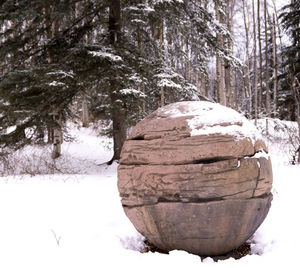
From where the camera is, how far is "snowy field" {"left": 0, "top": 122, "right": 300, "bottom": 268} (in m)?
2.56

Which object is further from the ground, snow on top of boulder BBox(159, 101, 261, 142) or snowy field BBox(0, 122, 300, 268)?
snow on top of boulder BBox(159, 101, 261, 142)

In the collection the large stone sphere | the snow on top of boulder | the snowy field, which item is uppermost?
the snow on top of boulder

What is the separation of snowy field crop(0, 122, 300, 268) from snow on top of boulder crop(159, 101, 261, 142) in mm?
1215

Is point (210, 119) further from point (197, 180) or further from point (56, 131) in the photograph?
point (56, 131)

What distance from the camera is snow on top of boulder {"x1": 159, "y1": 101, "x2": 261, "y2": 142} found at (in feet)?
8.70

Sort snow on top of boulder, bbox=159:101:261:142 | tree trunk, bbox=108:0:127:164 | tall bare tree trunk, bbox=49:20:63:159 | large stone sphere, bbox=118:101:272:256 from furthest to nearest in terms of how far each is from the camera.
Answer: tall bare tree trunk, bbox=49:20:63:159 → tree trunk, bbox=108:0:127:164 → snow on top of boulder, bbox=159:101:261:142 → large stone sphere, bbox=118:101:272:256

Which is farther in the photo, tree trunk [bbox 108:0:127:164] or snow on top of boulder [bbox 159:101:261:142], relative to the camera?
tree trunk [bbox 108:0:127:164]

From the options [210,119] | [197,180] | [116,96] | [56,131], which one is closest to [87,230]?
[197,180]

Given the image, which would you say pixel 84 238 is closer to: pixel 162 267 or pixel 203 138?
pixel 162 267

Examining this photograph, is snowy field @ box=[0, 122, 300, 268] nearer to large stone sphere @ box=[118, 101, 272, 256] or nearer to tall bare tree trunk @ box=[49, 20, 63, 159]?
large stone sphere @ box=[118, 101, 272, 256]

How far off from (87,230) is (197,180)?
1.79 metres

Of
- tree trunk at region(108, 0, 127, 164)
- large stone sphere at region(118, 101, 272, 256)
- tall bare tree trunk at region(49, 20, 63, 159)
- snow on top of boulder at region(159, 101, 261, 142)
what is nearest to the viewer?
large stone sphere at region(118, 101, 272, 256)

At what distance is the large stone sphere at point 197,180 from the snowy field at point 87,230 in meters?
0.26

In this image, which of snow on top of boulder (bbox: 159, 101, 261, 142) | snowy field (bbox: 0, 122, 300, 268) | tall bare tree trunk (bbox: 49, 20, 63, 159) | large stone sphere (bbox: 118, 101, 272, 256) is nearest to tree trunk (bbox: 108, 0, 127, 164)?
tall bare tree trunk (bbox: 49, 20, 63, 159)
